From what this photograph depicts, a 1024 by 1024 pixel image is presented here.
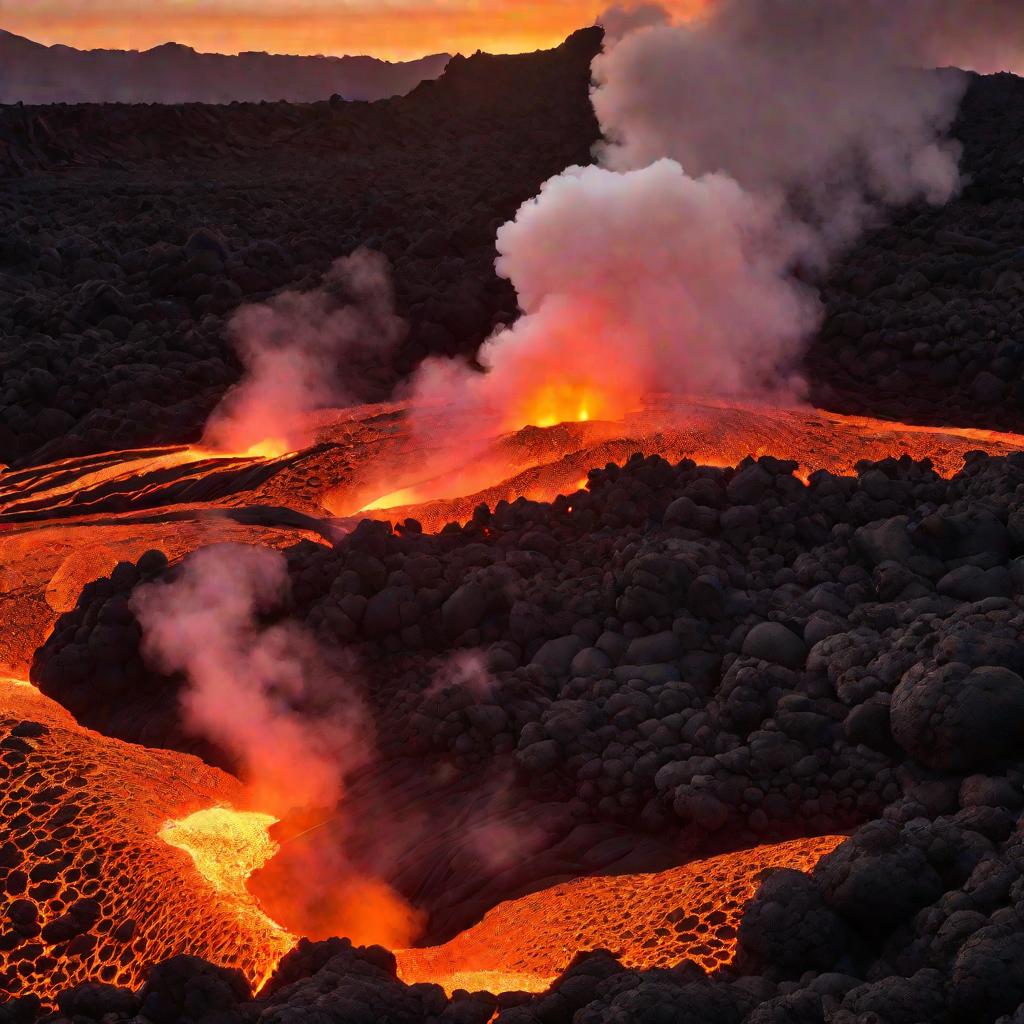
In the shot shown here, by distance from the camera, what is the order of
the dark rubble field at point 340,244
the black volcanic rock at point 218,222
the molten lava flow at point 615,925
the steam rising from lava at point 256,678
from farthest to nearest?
→ the black volcanic rock at point 218,222 < the dark rubble field at point 340,244 < the steam rising from lava at point 256,678 < the molten lava flow at point 615,925

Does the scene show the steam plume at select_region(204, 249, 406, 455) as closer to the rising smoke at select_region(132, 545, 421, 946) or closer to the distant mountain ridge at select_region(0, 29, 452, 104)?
the rising smoke at select_region(132, 545, 421, 946)

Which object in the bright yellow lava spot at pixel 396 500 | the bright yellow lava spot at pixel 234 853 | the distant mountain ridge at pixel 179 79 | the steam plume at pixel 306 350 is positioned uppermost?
the distant mountain ridge at pixel 179 79

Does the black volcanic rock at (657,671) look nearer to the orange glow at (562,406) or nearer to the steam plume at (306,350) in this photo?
the orange glow at (562,406)

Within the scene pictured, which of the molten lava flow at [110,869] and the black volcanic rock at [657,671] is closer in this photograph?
the molten lava flow at [110,869]

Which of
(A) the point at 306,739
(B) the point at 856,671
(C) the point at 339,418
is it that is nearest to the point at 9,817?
(A) the point at 306,739

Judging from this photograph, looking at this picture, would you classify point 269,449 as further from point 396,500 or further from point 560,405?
point 560,405

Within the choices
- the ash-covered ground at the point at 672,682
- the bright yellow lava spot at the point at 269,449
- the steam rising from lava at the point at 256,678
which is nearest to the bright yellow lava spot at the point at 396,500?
the ash-covered ground at the point at 672,682
